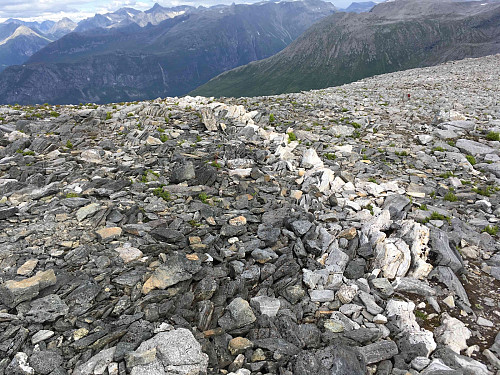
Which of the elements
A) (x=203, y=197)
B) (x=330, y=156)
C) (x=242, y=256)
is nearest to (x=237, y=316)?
(x=242, y=256)

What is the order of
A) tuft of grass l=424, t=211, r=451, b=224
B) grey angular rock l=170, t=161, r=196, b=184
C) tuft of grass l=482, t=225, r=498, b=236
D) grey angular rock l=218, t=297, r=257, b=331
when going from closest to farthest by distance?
grey angular rock l=218, t=297, r=257, b=331
tuft of grass l=482, t=225, r=498, b=236
tuft of grass l=424, t=211, r=451, b=224
grey angular rock l=170, t=161, r=196, b=184

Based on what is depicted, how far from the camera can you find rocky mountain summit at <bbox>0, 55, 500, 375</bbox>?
774 centimetres

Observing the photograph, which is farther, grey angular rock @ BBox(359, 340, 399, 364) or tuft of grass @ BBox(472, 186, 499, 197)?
tuft of grass @ BBox(472, 186, 499, 197)

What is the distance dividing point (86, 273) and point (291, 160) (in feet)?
41.0

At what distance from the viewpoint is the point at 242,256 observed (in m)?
10.8

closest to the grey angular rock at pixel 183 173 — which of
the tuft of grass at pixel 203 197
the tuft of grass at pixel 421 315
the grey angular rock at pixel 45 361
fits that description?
the tuft of grass at pixel 203 197

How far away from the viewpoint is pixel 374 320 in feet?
30.1

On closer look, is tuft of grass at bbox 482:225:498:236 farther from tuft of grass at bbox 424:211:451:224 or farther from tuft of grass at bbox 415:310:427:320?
tuft of grass at bbox 415:310:427:320

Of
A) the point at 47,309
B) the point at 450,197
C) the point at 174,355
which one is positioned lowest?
the point at 450,197

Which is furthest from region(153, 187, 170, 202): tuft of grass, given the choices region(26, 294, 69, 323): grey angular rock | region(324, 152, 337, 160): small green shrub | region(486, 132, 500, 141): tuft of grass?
region(486, 132, 500, 141): tuft of grass

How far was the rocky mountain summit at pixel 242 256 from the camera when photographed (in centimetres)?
774

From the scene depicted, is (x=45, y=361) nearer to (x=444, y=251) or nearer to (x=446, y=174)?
(x=444, y=251)

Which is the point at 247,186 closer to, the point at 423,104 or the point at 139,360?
the point at 139,360

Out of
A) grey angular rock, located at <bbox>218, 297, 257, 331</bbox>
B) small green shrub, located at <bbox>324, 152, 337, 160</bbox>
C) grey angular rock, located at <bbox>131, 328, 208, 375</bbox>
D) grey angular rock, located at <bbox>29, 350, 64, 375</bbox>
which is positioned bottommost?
grey angular rock, located at <bbox>218, 297, 257, 331</bbox>
